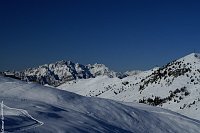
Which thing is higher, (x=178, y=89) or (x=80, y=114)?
(x=178, y=89)

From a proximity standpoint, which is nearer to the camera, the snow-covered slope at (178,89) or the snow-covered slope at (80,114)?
the snow-covered slope at (80,114)

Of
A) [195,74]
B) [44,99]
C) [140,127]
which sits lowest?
[140,127]

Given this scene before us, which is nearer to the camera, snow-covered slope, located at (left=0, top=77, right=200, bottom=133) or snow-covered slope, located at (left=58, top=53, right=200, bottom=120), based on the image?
snow-covered slope, located at (left=0, top=77, right=200, bottom=133)

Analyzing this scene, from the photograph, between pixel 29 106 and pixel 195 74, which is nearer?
pixel 29 106

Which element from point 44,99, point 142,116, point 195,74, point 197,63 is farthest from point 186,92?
point 44,99

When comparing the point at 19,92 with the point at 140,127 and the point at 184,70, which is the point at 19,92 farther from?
the point at 184,70

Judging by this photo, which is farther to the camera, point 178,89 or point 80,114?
point 178,89

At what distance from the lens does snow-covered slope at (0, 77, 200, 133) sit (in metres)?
17.0

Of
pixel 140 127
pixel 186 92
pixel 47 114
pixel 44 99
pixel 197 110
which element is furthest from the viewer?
pixel 186 92

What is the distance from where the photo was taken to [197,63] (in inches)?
3706

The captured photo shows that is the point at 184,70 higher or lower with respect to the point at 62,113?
higher

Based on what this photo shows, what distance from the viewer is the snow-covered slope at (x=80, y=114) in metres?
17.0

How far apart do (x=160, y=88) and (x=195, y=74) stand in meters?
8.90

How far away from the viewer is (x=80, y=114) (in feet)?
65.6
